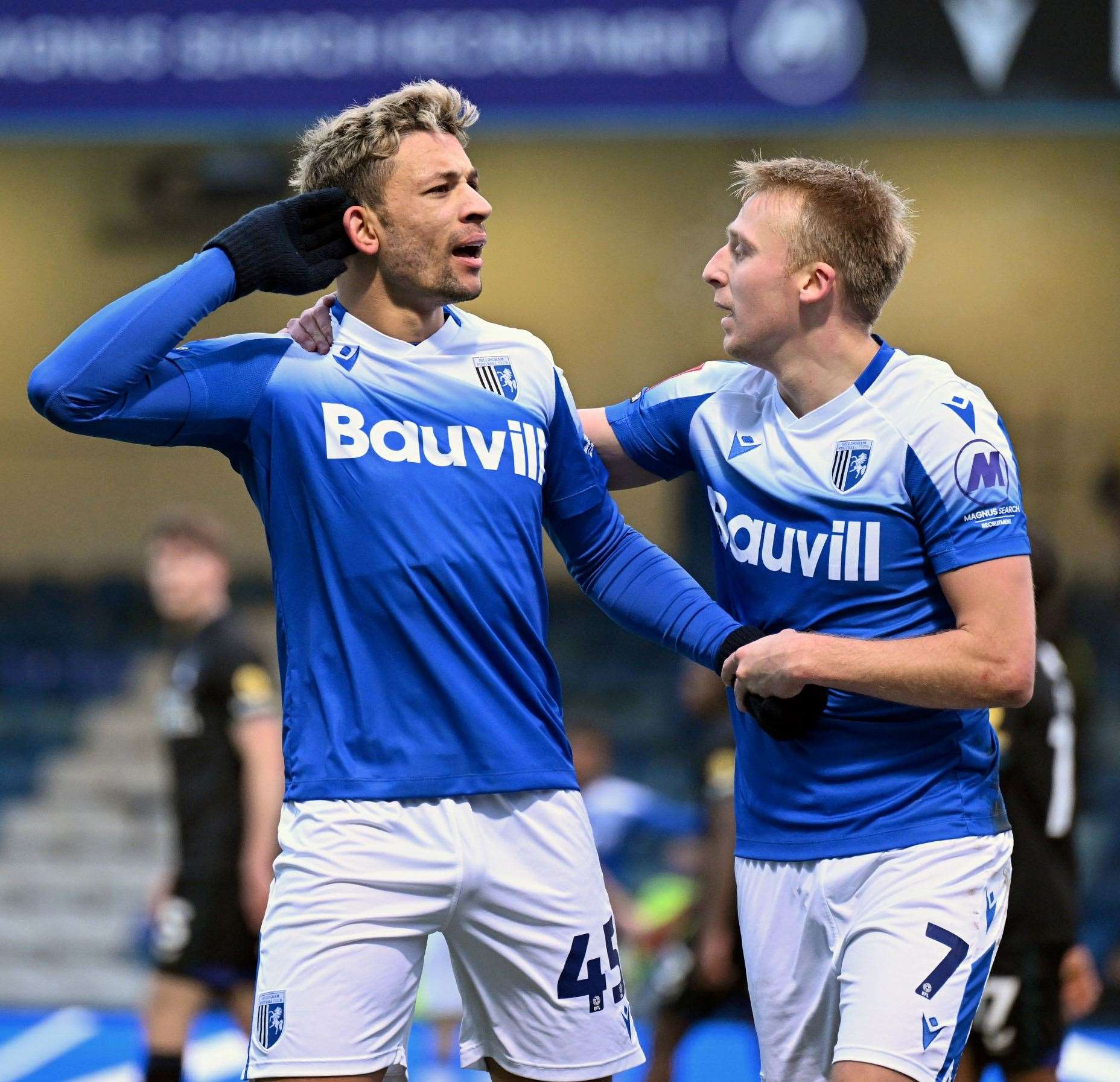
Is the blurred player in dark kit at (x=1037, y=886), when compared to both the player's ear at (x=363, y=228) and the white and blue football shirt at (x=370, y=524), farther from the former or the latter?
the player's ear at (x=363, y=228)

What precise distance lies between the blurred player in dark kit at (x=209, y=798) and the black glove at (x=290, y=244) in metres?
2.64

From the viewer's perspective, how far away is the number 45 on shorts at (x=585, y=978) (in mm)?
2697

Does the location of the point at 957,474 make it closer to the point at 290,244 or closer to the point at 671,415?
the point at 671,415

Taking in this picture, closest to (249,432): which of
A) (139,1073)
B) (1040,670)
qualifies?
(1040,670)

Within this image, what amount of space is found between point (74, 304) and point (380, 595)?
10.6 m

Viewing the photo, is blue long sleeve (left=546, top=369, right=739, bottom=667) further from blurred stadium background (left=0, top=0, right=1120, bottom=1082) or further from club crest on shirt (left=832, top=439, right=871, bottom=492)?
blurred stadium background (left=0, top=0, right=1120, bottom=1082)

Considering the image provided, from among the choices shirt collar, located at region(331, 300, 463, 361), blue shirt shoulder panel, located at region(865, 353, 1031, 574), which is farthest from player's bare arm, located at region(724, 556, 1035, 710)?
shirt collar, located at region(331, 300, 463, 361)

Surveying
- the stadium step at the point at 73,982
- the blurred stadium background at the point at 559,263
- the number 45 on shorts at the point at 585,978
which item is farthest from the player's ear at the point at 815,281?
the stadium step at the point at 73,982

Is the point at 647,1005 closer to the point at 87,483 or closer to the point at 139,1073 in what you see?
the point at 139,1073

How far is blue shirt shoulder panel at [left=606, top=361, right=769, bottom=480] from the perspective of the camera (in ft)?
10.1

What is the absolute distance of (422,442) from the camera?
2748 millimetres

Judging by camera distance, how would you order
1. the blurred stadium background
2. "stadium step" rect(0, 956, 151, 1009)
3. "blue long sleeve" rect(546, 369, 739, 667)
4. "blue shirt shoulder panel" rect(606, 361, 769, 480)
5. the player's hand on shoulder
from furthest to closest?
"stadium step" rect(0, 956, 151, 1009)
the blurred stadium background
"blue shirt shoulder panel" rect(606, 361, 769, 480)
"blue long sleeve" rect(546, 369, 739, 667)
the player's hand on shoulder

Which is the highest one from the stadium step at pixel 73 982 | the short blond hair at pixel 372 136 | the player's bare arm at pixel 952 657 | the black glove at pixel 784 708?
the short blond hair at pixel 372 136

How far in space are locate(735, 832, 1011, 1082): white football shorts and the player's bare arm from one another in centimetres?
27
